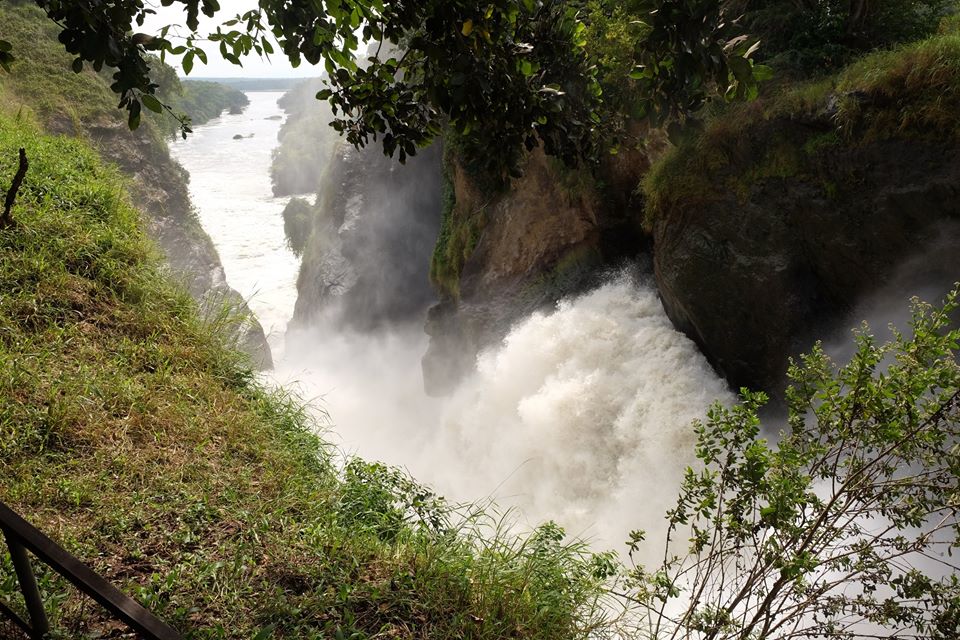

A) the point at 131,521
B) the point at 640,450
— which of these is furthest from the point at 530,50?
the point at 640,450

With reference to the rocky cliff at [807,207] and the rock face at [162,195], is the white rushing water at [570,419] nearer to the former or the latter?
the rocky cliff at [807,207]

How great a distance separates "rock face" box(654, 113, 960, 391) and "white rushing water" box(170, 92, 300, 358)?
10.5 metres

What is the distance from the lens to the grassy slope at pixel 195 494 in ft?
9.59

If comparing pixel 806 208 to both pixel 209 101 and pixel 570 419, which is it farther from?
pixel 209 101

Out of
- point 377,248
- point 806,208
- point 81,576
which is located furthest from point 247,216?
point 81,576

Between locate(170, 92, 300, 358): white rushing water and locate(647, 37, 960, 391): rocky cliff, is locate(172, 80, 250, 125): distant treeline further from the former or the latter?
locate(647, 37, 960, 391): rocky cliff

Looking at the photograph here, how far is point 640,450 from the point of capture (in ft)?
23.2

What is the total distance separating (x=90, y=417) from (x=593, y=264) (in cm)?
781

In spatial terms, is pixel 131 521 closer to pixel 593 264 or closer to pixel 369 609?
pixel 369 609

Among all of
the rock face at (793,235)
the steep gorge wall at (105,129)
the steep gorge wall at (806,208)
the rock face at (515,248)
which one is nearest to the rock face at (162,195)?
the steep gorge wall at (105,129)

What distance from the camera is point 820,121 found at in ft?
20.7

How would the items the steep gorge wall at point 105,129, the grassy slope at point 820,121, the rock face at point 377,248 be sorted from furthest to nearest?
the rock face at point 377,248 < the steep gorge wall at point 105,129 < the grassy slope at point 820,121

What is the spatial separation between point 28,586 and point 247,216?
32529mm

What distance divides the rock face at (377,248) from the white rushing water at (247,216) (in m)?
2.17
